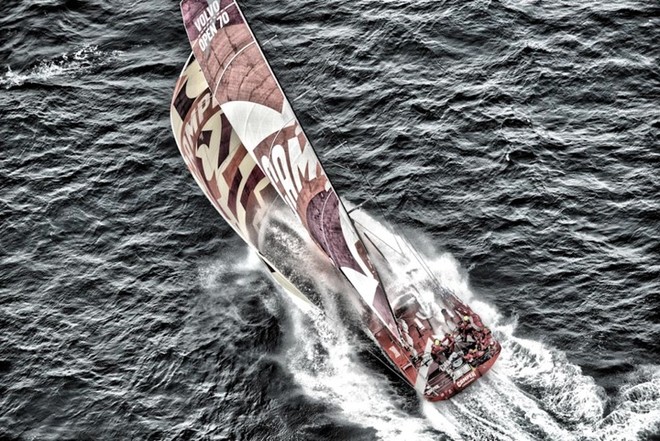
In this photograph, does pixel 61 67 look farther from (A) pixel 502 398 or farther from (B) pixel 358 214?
(A) pixel 502 398

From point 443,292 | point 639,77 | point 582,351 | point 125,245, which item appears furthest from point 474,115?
point 125,245

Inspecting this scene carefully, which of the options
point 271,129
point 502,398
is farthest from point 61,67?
point 502,398

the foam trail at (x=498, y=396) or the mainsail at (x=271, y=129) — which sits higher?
the mainsail at (x=271, y=129)

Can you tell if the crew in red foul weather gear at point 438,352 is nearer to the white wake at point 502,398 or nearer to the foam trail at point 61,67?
the white wake at point 502,398

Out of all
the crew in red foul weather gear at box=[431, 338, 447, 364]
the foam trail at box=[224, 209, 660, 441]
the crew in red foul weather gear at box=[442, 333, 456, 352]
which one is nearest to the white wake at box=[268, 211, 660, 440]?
the foam trail at box=[224, 209, 660, 441]

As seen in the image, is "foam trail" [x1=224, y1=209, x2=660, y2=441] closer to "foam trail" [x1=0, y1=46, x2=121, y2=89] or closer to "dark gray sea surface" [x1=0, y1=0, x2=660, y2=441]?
"dark gray sea surface" [x1=0, y1=0, x2=660, y2=441]

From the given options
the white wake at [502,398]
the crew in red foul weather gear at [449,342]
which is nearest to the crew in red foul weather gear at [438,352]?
the crew in red foul weather gear at [449,342]

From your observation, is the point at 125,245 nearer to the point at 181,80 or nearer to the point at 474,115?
the point at 181,80
